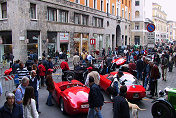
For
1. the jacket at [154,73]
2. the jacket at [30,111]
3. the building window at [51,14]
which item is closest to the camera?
the jacket at [30,111]

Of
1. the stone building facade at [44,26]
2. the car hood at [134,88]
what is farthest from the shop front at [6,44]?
the car hood at [134,88]

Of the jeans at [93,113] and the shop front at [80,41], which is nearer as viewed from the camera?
the jeans at [93,113]

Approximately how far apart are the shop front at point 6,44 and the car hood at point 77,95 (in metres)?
15.1

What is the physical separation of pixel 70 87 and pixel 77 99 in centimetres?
134

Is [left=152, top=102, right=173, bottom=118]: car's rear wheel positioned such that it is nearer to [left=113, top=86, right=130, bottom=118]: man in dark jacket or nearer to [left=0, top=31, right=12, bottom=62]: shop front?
[left=113, top=86, right=130, bottom=118]: man in dark jacket

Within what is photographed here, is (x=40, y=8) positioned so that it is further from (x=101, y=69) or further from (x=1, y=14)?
(x=101, y=69)

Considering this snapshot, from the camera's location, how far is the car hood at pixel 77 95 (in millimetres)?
6984

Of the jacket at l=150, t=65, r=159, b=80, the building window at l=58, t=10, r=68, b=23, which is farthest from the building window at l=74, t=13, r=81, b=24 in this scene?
the jacket at l=150, t=65, r=159, b=80

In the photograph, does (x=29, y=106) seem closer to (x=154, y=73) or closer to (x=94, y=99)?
(x=94, y=99)

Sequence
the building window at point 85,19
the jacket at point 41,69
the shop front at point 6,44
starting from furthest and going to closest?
the building window at point 85,19 < the shop front at point 6,44 < the jacket at point 41,69

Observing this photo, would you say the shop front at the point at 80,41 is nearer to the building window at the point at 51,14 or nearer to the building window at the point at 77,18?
the building window at the point at 77,18

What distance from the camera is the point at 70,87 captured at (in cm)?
834

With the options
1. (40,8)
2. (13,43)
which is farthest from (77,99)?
(40,8)

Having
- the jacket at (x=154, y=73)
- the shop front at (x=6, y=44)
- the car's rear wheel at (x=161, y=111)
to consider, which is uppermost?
the shop front at (x=6, y=44)
